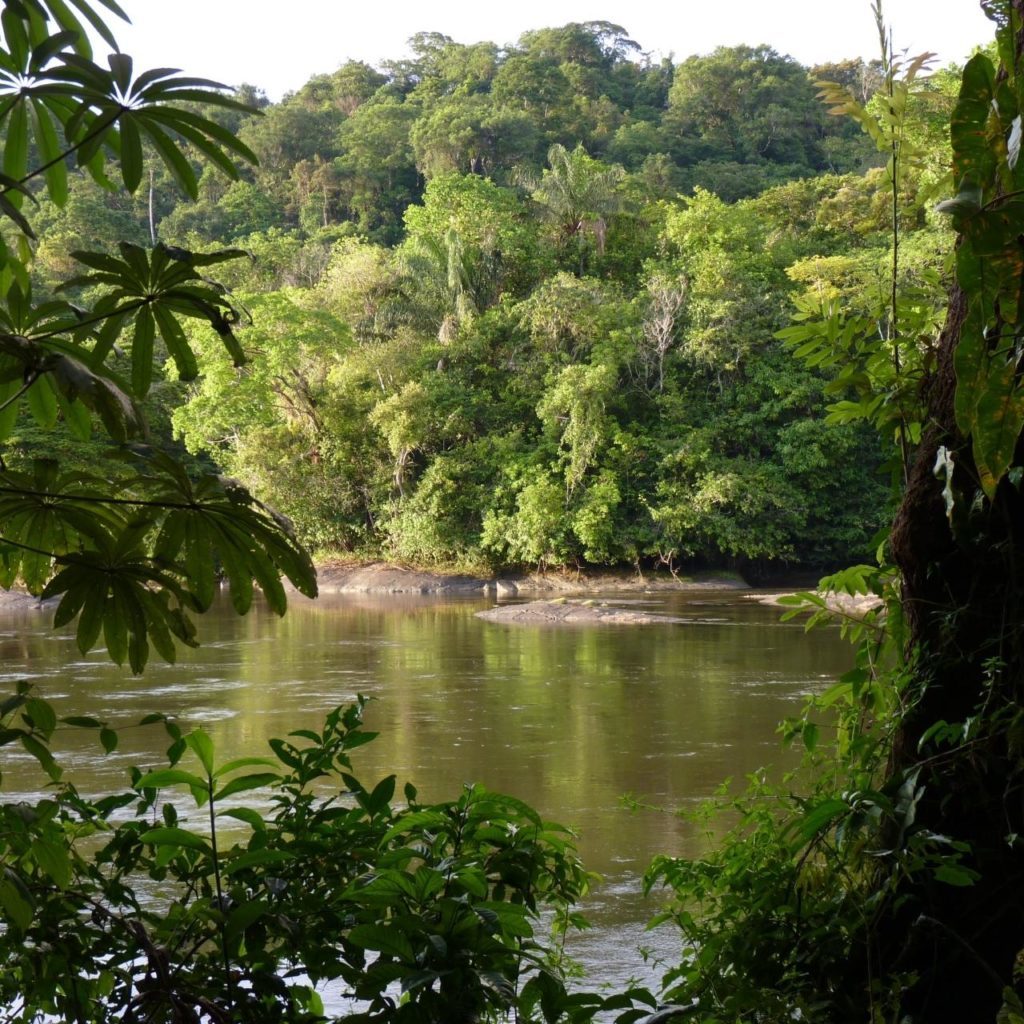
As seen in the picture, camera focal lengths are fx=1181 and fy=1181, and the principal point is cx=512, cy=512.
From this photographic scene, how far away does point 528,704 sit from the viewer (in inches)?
353

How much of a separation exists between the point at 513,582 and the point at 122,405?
63.3 ft

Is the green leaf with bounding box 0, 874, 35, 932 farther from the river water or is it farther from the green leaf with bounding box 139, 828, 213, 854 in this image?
the river water

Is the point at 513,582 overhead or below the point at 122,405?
below

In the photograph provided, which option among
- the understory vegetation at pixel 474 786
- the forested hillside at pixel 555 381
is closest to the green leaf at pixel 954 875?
the understory vegetation at pixel 474 786

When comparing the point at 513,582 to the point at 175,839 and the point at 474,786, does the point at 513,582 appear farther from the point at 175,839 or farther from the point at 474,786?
the point at 175,839

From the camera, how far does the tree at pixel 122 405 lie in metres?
1.02

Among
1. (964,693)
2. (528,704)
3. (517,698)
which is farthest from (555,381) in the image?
(964,693)

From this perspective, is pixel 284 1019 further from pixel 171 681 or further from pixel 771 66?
pixel 771 66

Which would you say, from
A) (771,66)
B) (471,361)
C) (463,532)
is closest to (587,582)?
(463,532)

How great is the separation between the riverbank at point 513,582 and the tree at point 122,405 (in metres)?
17.8

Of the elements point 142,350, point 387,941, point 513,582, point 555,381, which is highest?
point 555,381

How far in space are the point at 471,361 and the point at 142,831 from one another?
21729 mm

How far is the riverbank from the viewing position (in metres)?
19.5

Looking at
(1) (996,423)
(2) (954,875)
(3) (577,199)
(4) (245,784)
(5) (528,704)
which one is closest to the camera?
(1) (996,423)
